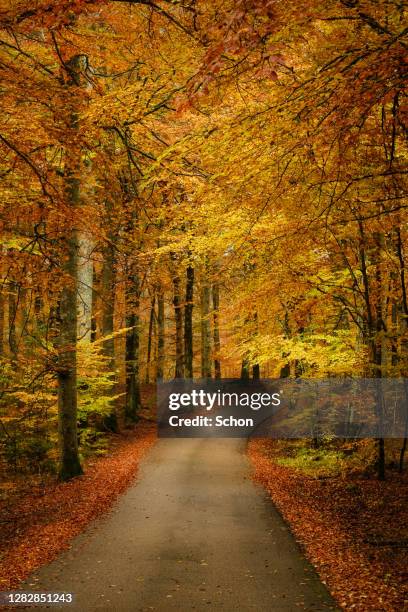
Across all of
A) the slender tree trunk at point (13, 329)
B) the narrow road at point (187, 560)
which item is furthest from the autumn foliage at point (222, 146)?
the narrow road at point (187, 560)

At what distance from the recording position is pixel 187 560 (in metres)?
6.71

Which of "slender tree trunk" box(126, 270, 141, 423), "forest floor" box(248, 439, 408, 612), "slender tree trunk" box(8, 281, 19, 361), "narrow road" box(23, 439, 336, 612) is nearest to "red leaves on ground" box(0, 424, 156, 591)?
"narrow road" box(23, 439, 336, 612)

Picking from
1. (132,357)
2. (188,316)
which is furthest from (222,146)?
(188,316)

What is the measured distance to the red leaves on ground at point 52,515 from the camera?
6629 mm

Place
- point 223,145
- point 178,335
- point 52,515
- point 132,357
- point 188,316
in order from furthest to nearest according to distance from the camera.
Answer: point 178,335 → point 188,316 → point 132,357 → point 52,515 → point 223,145

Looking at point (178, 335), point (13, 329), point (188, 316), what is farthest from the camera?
point (178, 335)

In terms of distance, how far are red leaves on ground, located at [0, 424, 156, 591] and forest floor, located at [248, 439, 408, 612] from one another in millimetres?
3425

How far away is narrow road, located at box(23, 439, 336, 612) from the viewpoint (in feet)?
17.9

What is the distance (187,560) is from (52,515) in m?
3.29

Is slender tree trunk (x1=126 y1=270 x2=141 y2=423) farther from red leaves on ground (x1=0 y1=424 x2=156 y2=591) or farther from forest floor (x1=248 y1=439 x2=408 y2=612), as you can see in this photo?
forest floor (x1=248 y1=439 x2=408 y2=612)

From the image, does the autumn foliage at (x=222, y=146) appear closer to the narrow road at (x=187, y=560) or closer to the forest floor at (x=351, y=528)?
the forest floor at (x=351, y=528)

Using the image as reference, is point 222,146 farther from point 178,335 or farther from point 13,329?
point 178,335

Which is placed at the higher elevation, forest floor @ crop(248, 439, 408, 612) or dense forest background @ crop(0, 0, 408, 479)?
dense forest background @ crop(0, 0, 408, 479)

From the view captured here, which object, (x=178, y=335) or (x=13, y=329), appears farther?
(x=178, y=335)
